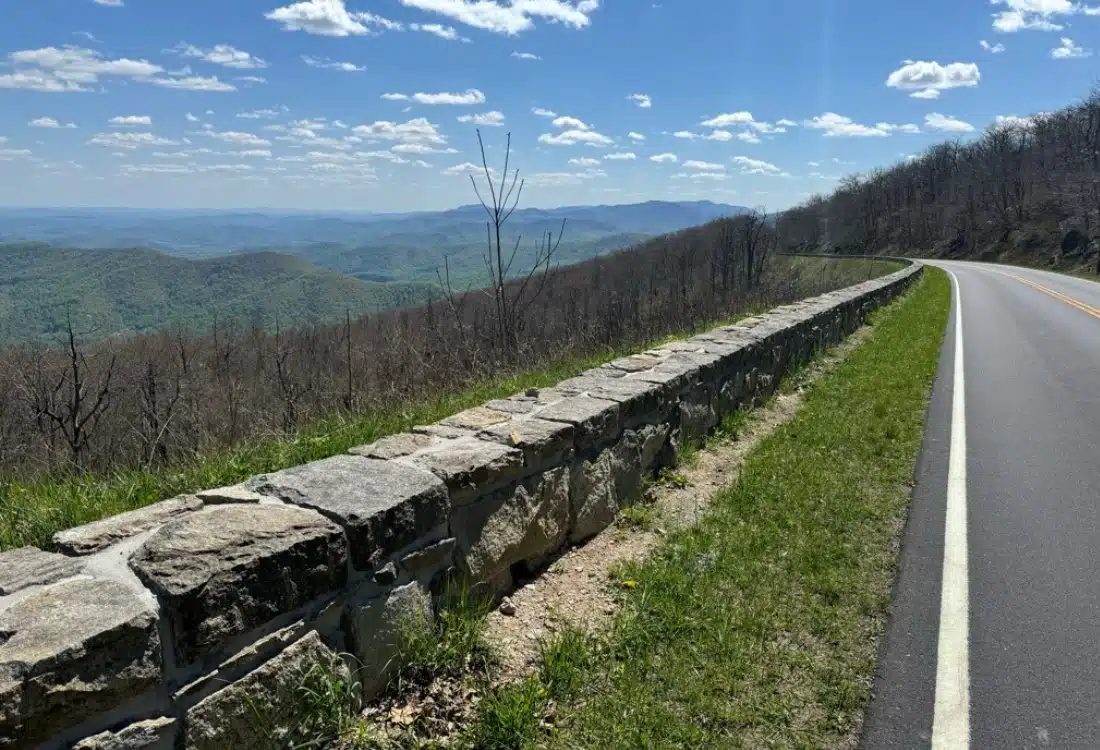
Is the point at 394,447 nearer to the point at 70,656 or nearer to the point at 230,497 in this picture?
the point at 230,497

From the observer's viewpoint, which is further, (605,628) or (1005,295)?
(1005,295)

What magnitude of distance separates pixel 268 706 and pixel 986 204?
8581 cm

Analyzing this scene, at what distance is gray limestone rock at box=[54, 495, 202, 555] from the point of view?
2.26 meters

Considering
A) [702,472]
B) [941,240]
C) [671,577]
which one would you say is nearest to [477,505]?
[671,577]

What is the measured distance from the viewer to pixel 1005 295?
22672 mm

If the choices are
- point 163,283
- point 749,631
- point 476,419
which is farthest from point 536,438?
point 163,283

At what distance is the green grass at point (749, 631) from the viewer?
2559mm

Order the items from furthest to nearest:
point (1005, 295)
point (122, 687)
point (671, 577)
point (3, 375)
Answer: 1. point (1005, 295)
2. point (3, 375)
3. point (671, 577)
4. point (122, 687)

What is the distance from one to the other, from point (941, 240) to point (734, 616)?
79.9 metres

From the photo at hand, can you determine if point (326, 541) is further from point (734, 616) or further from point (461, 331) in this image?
point (461, 331)

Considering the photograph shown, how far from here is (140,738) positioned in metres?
1.81

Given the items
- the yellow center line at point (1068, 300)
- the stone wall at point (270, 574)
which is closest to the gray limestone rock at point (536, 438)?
the stone wall at point (270, 574)

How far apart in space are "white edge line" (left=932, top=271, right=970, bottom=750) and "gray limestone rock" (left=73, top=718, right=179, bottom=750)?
249 cm

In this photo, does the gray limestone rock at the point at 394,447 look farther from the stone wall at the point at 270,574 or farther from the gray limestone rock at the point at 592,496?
the gray limestone rock at the point at 592,496
